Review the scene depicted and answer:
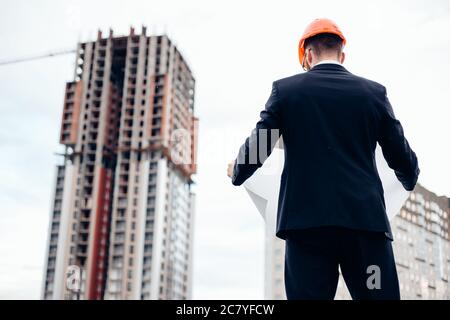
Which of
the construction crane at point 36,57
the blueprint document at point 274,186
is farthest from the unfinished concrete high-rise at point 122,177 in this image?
the blueprint document at point 274,186

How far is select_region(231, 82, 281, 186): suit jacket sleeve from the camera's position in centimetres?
248

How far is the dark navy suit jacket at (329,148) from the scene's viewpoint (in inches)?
91.4

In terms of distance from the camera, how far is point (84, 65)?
111 metres

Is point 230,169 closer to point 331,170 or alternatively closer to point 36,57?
point 331,170

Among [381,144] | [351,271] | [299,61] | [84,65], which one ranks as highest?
[84,65]

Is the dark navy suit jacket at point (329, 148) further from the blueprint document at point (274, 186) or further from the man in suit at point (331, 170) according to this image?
the blueprint document at point (274, 186)

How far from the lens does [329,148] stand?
7.82 feet

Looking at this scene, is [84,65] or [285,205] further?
[84,65]

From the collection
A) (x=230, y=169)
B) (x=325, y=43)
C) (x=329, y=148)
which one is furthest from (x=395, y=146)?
(x=230, y=169)

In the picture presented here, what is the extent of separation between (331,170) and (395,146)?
364mm

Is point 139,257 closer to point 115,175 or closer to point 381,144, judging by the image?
point 115,175

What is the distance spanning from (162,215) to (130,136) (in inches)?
607

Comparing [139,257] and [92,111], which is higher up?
[92,111]

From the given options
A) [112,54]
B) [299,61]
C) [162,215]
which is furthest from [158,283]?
[299,61]
